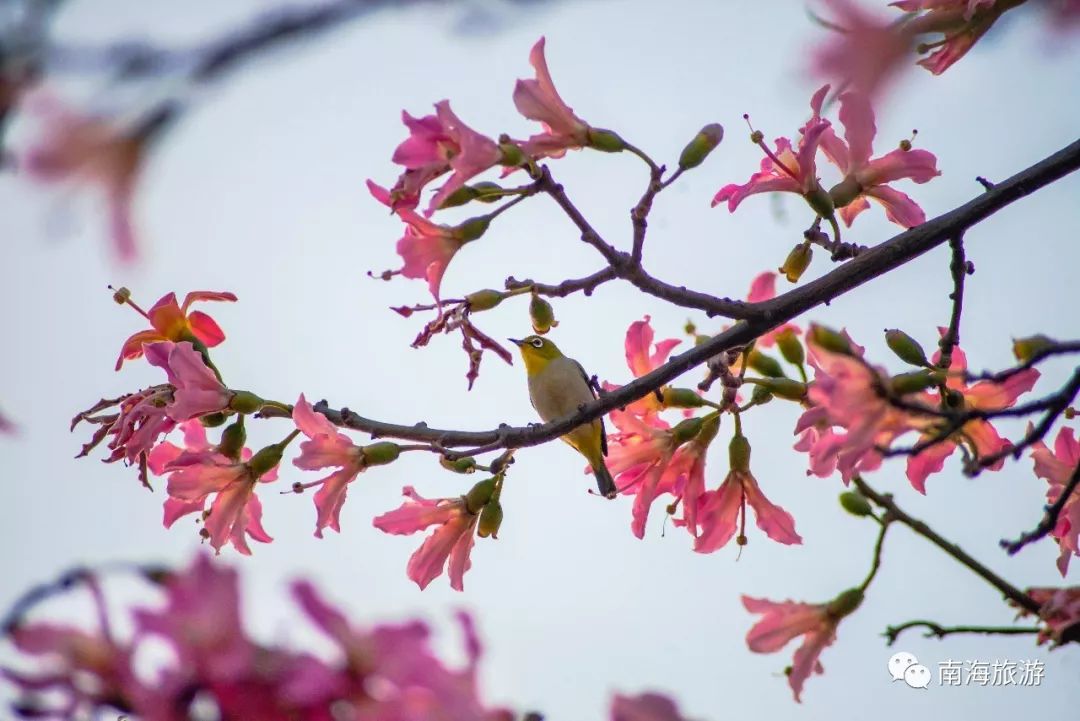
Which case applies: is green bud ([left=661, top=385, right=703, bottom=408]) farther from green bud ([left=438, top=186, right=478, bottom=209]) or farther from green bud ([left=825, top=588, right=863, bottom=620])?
green bud ([left=438, top=186, right=478, bottom=209])

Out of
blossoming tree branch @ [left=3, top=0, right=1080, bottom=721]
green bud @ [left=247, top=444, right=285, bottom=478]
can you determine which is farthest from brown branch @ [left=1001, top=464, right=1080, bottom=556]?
green bud @ [left=247, top=444, right=285, bottom=478]

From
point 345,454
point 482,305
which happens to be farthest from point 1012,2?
point 345,454

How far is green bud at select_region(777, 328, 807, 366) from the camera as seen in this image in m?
3.39

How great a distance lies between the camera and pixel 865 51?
1416 millimetres

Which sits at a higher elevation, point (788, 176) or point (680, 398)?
point (788, 176)

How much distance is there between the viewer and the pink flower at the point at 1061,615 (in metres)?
2.42

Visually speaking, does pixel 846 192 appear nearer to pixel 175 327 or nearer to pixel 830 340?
pixel 830 340

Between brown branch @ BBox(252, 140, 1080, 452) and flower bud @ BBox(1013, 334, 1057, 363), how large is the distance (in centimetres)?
71

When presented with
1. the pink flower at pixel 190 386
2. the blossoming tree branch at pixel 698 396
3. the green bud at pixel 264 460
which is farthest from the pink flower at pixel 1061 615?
the pink flower at pixel 190 386

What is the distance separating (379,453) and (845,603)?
1265 mm

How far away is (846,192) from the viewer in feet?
11.1

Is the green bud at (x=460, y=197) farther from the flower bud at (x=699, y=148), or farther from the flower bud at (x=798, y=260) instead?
the flower bud at (x=798, y=260)

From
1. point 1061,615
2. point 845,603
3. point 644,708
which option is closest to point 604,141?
point 845,603

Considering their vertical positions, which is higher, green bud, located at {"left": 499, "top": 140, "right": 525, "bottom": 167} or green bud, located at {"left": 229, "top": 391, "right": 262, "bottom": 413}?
green bud, located at {"left": 499, "top": 140, "right": 525, "bottom": 167}
